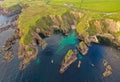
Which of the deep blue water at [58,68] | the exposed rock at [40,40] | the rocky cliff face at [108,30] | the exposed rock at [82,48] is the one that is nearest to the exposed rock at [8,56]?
the deep blue water at [58,68]

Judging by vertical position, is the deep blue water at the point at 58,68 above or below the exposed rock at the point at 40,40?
above

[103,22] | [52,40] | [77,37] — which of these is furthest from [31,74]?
[103,22]

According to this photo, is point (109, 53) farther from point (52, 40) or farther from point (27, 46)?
point (27, 46)

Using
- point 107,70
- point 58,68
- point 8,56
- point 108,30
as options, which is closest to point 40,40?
point 8,56

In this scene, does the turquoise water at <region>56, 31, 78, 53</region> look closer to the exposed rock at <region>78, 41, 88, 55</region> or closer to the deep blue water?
the deep blue water

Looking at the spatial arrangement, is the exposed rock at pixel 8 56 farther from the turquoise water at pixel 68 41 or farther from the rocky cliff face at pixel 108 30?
the rocky cliff face at pixel 108 30

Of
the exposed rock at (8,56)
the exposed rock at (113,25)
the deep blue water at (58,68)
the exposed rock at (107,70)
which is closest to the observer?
the deep blue water at (58,68)

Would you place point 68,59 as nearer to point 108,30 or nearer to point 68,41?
→ point 68,41

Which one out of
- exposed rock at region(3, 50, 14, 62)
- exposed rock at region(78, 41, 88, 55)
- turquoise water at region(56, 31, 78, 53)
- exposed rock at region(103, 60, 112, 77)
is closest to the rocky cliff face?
exposed rock at region(78, 41, 88, 55)
